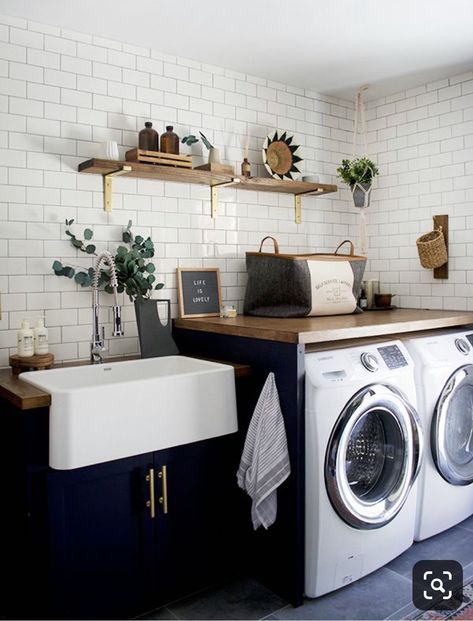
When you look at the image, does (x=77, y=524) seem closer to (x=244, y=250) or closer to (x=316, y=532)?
(x=316, y=532)

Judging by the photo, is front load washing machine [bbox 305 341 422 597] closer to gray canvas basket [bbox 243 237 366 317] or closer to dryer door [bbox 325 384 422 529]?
dryer door [bbox 325 384 422 529]

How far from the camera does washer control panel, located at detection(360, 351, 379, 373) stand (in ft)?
8.19

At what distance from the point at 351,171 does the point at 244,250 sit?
3.04 feet

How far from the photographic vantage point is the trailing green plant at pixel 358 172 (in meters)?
3.73

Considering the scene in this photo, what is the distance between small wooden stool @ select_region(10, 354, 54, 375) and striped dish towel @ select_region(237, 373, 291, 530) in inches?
39.1

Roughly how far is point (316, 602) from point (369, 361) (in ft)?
3.42

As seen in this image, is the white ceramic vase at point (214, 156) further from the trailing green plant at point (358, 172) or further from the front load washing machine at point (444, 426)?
the front load washing machine at point (444, 426)

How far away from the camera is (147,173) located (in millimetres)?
2992

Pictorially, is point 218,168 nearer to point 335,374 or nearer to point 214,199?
point 214,199

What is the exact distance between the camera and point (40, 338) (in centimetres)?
261

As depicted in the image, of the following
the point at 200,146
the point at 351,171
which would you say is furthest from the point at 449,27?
the point at 200,146
